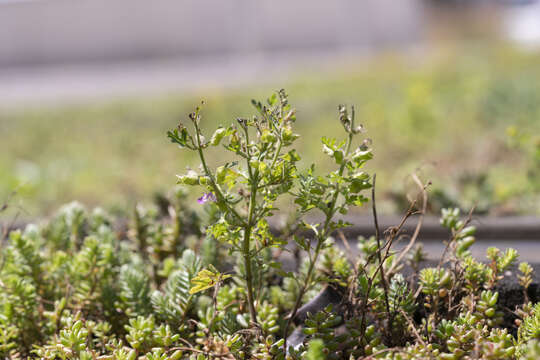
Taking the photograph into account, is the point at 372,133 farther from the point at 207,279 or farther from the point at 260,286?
the point at 207,279

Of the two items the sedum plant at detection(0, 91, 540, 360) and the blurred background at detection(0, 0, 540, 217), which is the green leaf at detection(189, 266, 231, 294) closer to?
the sedum plant at detection(0, 91, 540, 360)

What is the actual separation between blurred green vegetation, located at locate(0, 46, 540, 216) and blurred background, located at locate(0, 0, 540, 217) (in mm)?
22

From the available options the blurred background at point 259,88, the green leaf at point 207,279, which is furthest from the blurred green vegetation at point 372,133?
the green leaf at point 207,279

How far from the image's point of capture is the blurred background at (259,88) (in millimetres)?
4324

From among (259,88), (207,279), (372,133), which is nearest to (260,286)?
(207,279)

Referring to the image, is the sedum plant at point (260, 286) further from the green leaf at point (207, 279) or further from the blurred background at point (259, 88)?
the blurred background at point (259, 88)

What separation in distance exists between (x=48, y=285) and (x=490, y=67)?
772 centimetres

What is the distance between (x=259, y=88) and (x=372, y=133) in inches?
144

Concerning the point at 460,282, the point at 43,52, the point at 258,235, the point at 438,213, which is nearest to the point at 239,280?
the point at 258,235

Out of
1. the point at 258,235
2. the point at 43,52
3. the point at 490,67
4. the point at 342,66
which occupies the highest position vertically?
Answer: the point at 43,52

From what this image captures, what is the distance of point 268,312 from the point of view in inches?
53.5

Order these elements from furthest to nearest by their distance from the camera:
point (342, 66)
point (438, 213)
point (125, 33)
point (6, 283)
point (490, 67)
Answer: point (125, 33)
point (342, 66)
point (490, 67)
point (438, 213)
point (6, 283)

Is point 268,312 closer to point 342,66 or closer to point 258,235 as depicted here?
point 258,235

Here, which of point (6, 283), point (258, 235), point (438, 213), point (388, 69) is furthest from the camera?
point (388, 69)
